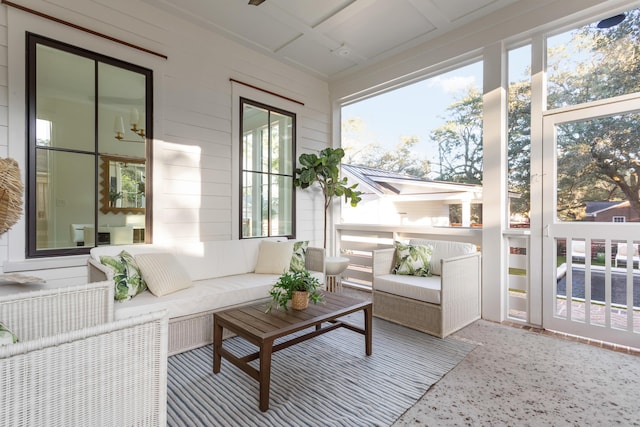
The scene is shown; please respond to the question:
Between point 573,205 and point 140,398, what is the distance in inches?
141

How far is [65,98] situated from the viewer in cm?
277

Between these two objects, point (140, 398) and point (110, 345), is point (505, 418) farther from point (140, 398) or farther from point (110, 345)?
point (110, 345)

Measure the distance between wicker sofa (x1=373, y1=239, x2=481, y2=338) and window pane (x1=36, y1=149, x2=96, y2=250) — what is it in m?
2.89

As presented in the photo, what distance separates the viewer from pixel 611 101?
270 cm

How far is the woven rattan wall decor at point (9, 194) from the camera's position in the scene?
1959mm

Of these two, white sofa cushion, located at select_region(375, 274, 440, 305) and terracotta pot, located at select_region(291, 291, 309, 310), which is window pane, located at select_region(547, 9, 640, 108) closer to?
white sofa cushion, located at select_region(375, 274, 440, 305)

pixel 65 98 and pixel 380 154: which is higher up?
pixel 65 98

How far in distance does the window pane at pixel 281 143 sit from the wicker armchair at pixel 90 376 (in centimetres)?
336

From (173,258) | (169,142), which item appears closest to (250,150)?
(169,142)

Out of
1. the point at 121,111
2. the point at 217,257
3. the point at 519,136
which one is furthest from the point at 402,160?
the point at 121,111

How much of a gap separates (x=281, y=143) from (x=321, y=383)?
3.19 m

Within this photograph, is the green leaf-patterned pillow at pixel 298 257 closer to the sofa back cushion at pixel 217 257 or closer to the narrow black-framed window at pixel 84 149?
the sofa back cushion at pixel 217 257

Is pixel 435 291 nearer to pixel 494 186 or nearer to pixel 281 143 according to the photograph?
pixel 494 186

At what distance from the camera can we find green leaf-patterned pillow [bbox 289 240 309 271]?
3.55m
